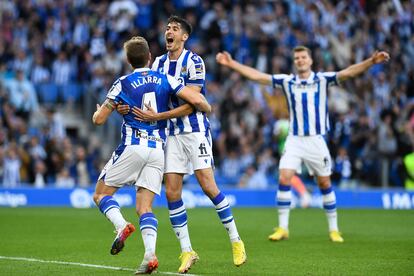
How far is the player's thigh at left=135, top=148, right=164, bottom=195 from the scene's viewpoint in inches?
384

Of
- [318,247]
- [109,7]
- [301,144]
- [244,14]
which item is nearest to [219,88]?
[244,14]

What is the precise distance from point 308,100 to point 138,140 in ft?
15.7

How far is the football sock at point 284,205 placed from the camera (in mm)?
13703

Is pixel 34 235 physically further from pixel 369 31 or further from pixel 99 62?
pixel 369 31

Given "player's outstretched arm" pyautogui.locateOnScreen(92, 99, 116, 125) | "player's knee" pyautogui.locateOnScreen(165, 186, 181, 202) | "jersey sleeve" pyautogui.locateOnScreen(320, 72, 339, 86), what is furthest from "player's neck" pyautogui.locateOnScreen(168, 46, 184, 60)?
"jersey sleeve" pyautogui.locateOnScreen(320, 72, 339, 86)

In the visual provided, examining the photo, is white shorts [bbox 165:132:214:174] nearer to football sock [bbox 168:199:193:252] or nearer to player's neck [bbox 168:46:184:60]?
football sock [bbox 168:199:193:252]

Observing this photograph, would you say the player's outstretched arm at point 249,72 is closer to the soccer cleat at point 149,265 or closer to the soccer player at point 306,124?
the soccer player at point 306,124

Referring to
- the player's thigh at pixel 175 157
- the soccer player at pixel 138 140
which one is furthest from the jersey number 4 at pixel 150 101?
the player's thigh at pixel 175 157

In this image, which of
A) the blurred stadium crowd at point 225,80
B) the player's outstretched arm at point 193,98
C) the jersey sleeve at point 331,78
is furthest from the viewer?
the blurred stadium crowd at point 225,80

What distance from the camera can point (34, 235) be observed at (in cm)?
1431

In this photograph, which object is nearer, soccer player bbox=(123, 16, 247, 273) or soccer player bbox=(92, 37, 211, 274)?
soccer player bbox=(92, 37, 211, 274)

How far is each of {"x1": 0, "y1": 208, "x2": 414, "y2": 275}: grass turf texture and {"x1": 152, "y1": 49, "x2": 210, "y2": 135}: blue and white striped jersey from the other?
155 cm

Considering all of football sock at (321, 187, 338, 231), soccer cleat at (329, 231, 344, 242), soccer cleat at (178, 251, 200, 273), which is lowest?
soccer cleat at (329, 231, 344, 242)

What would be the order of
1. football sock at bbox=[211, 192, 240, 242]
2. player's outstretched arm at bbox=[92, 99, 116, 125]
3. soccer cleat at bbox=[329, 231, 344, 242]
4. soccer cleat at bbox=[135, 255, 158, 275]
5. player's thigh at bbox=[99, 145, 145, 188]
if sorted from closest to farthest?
soccer cleat at bbox=[135, 255, 158, 275]
player's outstretched arm at bbox=[92, 99, 116, 125]
player's thigh at bbox=[99, 145, 145, 188]
football sock at bbox=[211, 192, 240, 242]
soccer cleat at bbox=[329, 231, 344, 242]
